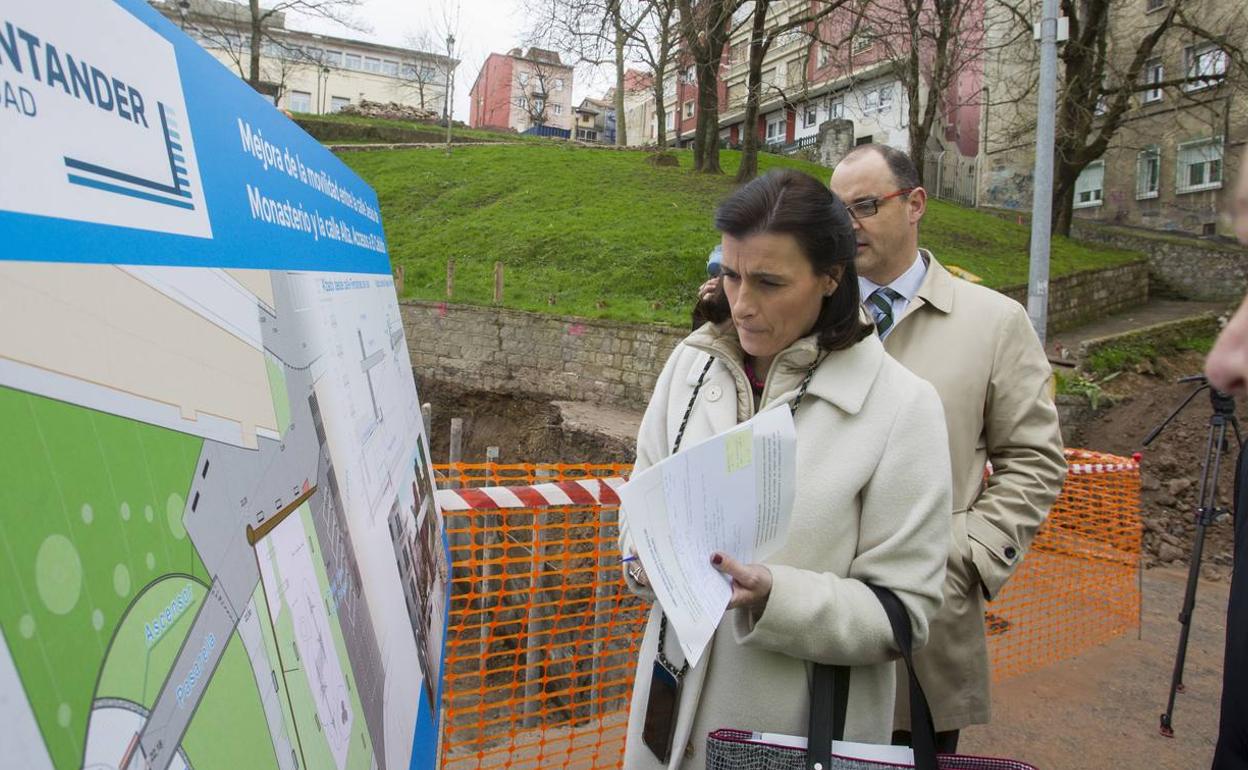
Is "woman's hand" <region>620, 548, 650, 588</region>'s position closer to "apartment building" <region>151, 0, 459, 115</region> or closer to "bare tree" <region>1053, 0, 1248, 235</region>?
"bare tree" <region>1053, 0, 1248, 235</region>

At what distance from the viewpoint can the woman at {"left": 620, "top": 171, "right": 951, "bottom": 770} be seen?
1.44 m

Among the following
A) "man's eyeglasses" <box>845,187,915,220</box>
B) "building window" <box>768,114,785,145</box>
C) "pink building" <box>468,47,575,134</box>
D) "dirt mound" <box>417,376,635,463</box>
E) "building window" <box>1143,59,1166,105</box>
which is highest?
"pink building" <box>468,47,575,134</box>

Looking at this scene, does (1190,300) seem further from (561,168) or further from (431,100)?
(431,100)

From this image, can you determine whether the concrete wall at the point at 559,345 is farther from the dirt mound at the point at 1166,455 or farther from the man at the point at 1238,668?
the man at the point at 1238,668

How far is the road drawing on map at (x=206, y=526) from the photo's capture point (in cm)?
62

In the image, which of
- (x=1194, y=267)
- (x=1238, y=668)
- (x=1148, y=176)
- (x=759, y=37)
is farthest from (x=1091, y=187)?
(x=1238, y=668)

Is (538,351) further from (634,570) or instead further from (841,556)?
(841,556)

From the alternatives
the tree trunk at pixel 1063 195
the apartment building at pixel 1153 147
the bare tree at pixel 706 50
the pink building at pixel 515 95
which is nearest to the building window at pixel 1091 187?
the apartment building at pixel 1153 147

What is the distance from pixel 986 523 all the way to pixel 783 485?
0.90m

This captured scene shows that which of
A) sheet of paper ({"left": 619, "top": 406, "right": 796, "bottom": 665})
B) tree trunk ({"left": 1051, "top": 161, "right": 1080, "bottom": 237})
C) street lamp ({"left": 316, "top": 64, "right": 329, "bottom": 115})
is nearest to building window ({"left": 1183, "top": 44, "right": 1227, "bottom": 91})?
tree trunk ({"left": 1051, "top": 161, "right": 1080, "bottom": 237})

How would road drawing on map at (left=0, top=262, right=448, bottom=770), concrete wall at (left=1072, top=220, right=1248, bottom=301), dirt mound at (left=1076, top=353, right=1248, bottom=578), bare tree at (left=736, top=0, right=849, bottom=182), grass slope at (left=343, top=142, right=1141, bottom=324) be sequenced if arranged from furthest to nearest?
concrete wall at (left=1072, top=220, right=1248, bottom=301), grass slope at (left=343, top=142, right=1141, bottom=324), bare tree at (left=736, top=0, right=849, bottom=182), dirt mound at (left=1076, top=353, right=1248, bottom=578), road drawing on map at (left=0, top=262, right=448, bottom=770)

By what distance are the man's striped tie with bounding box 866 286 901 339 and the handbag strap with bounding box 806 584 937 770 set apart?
89cm

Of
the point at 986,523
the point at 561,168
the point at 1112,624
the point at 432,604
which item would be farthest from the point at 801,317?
the point at 561,168

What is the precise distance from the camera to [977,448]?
6.95 feet
